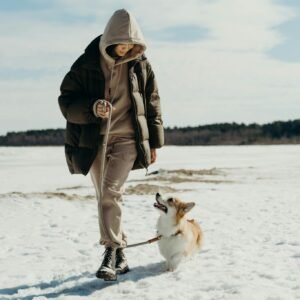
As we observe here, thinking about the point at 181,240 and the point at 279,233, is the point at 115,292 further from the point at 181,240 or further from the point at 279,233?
the point at 279,233

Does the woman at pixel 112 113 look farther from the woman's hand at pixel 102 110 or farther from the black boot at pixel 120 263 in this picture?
the black boot at pixel 120 263

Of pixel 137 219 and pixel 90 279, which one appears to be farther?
pixel 137 219

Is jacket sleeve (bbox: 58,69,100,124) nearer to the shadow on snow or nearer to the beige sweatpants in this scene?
the beige sweatpants

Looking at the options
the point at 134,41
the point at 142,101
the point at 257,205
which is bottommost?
the point at 257,205

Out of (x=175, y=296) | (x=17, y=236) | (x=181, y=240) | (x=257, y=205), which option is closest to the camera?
(x=175, y=296)

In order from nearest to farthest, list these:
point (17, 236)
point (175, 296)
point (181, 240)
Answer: point (175, 296)
point (181, 240)
point (17, 236)

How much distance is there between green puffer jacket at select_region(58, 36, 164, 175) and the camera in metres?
4.51

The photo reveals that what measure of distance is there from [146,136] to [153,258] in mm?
1612

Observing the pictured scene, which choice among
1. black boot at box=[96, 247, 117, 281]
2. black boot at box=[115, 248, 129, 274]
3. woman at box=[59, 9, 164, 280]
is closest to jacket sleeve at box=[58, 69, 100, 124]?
woman at box=[59, 9, 164, 280]

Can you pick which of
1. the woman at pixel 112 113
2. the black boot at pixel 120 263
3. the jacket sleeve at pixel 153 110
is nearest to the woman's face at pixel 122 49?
the woman at pixel 112 113

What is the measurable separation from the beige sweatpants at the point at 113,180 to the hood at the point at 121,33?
0.71m

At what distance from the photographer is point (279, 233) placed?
300 inches

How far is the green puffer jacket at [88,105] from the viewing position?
451 centimetres

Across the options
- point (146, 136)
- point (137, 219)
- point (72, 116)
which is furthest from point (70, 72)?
point (137, 219)
